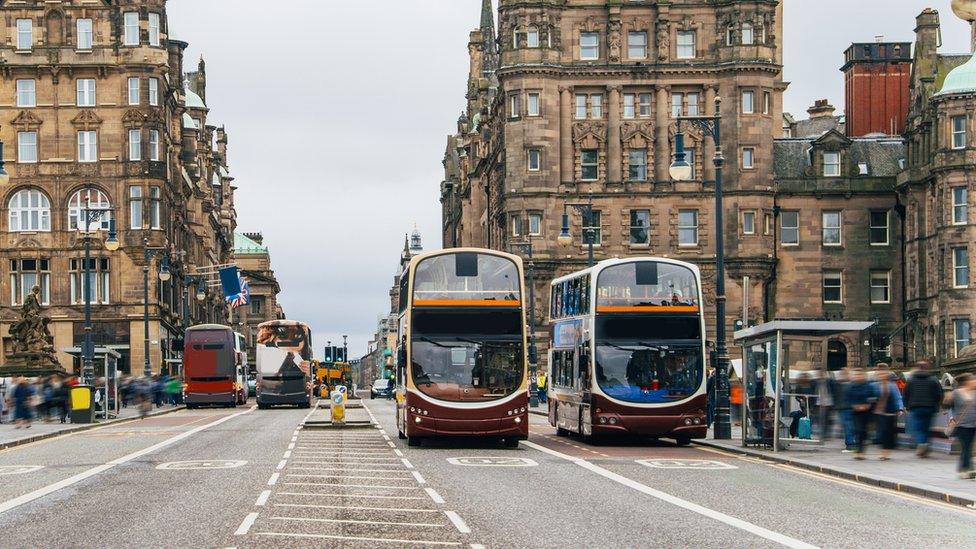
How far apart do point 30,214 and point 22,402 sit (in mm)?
41327

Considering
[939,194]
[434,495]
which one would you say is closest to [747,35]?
[939,194]

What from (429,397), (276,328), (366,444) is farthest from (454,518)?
(276,328)

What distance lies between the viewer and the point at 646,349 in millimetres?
32812

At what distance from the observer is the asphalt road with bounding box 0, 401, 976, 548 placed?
16.0 m

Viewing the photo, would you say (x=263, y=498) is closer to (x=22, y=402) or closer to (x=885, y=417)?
(x=885, y=417)

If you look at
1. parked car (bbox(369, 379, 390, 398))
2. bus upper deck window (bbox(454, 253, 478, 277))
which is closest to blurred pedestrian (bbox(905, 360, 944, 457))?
bus upper deck window (bbox(454, 253, 478, 277))

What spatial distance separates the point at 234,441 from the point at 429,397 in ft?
23.2

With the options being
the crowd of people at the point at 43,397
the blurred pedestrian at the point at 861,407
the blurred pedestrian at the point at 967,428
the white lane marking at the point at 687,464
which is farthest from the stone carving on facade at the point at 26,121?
the blurred pedestrian at the point at 967,428

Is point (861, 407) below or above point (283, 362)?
above

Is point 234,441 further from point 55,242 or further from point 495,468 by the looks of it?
point 55,242

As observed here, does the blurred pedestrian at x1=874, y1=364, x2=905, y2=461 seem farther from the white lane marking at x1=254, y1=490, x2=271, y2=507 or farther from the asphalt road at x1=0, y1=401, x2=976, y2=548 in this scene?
the white lane marking at x1=254, y1=490, x2=271, y2=507

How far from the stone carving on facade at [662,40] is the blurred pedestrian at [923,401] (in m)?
55.5

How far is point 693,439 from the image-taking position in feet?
116

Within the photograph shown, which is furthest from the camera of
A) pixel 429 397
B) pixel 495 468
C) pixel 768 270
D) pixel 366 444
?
pixel 768 270
